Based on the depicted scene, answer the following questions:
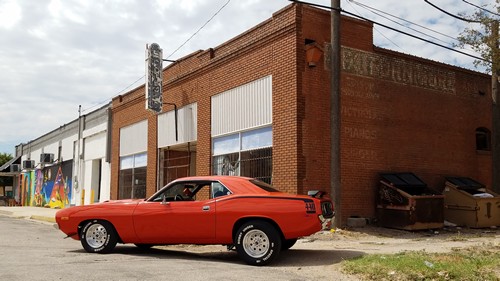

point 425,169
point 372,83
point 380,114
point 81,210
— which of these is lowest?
point 81,210

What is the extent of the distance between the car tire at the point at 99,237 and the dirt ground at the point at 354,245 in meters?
1.98

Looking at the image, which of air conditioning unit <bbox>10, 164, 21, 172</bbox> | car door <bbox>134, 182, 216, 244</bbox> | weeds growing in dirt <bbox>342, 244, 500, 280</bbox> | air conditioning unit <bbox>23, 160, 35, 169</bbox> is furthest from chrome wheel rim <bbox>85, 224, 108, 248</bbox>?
air conditioning unit <bbox>10, 164, 21, 172</bbox>

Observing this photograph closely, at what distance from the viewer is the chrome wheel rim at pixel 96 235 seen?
30.9 ft

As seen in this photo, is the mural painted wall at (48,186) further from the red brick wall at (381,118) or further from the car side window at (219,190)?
the car side window at (219,190)

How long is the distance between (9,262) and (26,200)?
127 feet

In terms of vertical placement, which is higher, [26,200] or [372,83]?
[372,83]

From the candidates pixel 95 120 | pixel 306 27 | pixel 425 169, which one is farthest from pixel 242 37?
pixel 95 120

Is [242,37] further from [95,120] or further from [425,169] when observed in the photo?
[95,120]

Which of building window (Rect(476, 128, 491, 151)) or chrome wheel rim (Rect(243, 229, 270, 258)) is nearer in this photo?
chrome wheel rim (Rect(243, 229, 270, 258))

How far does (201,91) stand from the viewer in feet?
59.6

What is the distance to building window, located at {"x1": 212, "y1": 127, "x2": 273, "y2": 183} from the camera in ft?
47.8

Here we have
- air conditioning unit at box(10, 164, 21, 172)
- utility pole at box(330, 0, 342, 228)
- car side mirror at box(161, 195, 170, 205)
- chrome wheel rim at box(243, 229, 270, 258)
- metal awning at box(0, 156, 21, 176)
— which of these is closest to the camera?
chrome wheel rim at box(243, 229, 270, 258)

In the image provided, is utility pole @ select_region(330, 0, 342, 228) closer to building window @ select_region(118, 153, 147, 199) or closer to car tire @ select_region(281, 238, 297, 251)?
car tire @ select_region(281, 238, 297, 251)

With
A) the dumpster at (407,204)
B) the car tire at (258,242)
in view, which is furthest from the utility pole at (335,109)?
the car tire at (258,242)
